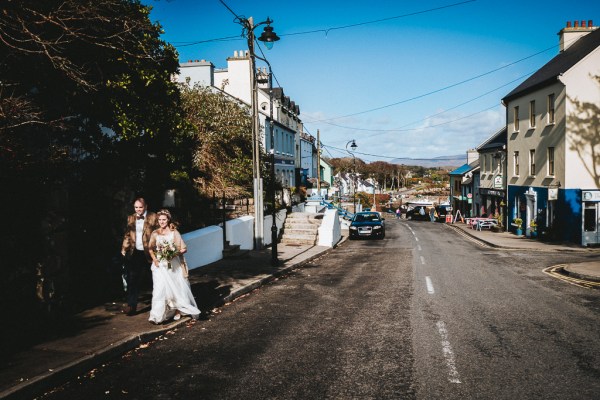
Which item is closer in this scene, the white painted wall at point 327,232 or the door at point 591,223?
the white painted wall at point 327,232

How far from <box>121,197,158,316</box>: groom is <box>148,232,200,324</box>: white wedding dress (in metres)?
0.45

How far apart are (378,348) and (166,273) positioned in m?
3.71

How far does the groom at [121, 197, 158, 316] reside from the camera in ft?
26.0

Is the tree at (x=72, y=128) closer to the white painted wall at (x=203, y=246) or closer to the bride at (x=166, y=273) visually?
the bride at (x=166, y=273)

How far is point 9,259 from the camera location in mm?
6504

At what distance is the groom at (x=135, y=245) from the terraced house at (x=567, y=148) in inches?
923

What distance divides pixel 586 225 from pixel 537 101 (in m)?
8.50

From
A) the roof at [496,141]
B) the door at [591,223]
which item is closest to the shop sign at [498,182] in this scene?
the roof at [496,141]

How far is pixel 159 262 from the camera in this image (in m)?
7.61

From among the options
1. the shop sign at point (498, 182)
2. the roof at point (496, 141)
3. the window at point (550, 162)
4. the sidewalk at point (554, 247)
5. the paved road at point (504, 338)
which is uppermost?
the roof at point (496, 141)

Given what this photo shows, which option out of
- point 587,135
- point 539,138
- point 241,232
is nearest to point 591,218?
point 587,135

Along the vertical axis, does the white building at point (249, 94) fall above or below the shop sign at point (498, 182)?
above

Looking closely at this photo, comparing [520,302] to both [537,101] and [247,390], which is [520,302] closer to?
[247,390]

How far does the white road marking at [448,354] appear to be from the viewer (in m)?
5.36
